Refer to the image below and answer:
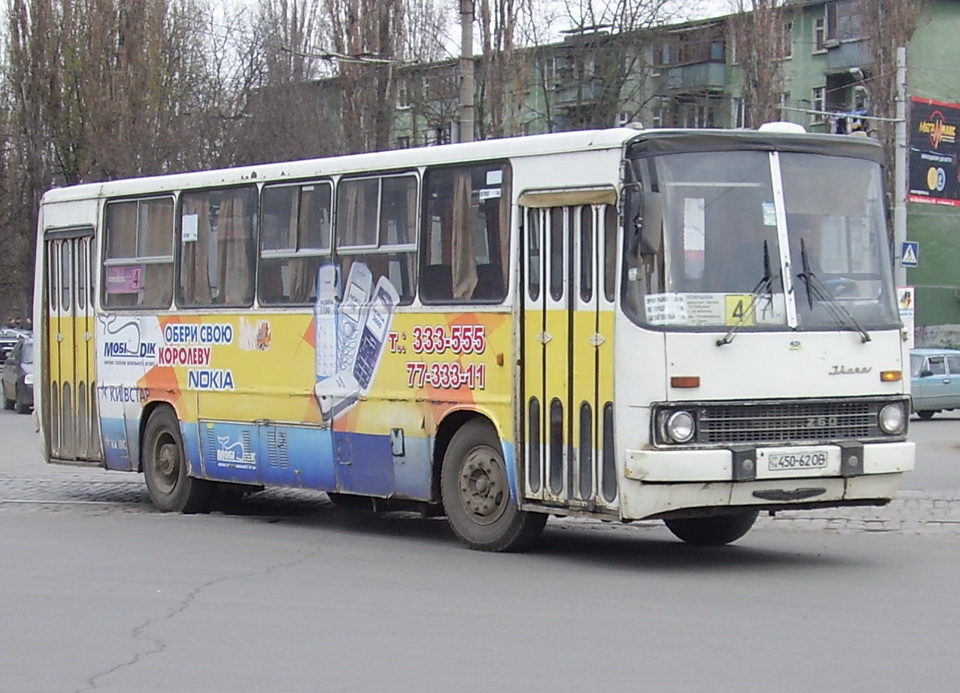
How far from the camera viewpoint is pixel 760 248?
11367mm

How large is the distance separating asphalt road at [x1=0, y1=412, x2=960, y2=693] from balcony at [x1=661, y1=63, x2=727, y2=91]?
47656mm

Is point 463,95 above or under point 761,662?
above

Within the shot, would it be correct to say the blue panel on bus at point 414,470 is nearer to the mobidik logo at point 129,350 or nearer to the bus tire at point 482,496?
the bus tire at point 482,496

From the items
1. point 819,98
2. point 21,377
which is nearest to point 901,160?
point 21,377

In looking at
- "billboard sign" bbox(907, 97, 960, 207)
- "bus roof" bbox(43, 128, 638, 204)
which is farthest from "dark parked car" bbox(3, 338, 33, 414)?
"bus roof" bbox(43, 128, 638, 204)

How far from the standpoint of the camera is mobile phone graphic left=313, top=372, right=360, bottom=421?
13672 millimetres

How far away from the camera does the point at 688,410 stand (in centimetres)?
1099

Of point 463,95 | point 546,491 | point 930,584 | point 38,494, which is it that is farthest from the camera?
point 463,95

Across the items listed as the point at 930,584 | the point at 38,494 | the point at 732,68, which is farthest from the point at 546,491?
the point at 732,68

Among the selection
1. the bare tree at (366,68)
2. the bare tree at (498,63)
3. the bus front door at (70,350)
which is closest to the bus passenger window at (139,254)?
the bus front door at (70,350)

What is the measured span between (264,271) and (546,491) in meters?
4.17

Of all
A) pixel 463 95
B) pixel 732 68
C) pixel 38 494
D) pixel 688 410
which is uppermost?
pixel 732 68

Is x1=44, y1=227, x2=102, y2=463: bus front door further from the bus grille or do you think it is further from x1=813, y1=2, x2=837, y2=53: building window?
x1=813, y1=2, x2=837, y2=53: building window

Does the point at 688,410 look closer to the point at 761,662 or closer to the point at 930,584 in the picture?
the point at 930,584
